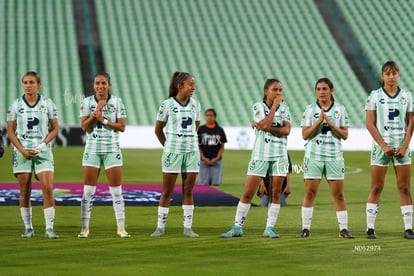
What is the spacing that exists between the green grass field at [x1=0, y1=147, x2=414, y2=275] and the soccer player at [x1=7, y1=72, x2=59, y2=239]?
399 mm

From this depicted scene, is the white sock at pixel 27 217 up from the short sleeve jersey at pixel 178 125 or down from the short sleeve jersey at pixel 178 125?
down

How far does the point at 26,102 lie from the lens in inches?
424

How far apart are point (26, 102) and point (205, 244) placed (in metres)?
2.93

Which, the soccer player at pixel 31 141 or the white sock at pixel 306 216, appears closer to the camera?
the soccer player at pixel 31 141

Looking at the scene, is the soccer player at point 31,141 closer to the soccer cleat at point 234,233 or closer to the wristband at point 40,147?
the wristband at point 40,147

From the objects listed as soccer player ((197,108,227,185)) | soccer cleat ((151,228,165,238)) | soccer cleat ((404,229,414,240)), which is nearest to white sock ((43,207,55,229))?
soccer cleat ((151,228,165,238))

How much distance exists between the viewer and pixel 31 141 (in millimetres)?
10672

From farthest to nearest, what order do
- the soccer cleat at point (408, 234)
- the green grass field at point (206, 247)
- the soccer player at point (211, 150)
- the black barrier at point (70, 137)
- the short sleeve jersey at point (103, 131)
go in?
the black barrier at point (70, 137)
the soccer player at point (211, 150)
the short sleeve jersey at point (103, 131)
the soccer cleat at point (408, 234)
the green grass field at point (206, 247)

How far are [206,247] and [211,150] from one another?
1025 cm

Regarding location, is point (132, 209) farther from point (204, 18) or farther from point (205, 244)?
point (204, 18)

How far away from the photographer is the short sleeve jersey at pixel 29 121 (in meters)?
10.7

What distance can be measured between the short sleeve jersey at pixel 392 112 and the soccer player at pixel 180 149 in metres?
2.32

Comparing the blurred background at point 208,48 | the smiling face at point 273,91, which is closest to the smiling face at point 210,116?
the smiling face at point 273,91

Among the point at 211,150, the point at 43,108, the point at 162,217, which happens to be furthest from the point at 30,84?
the point at 211,150
